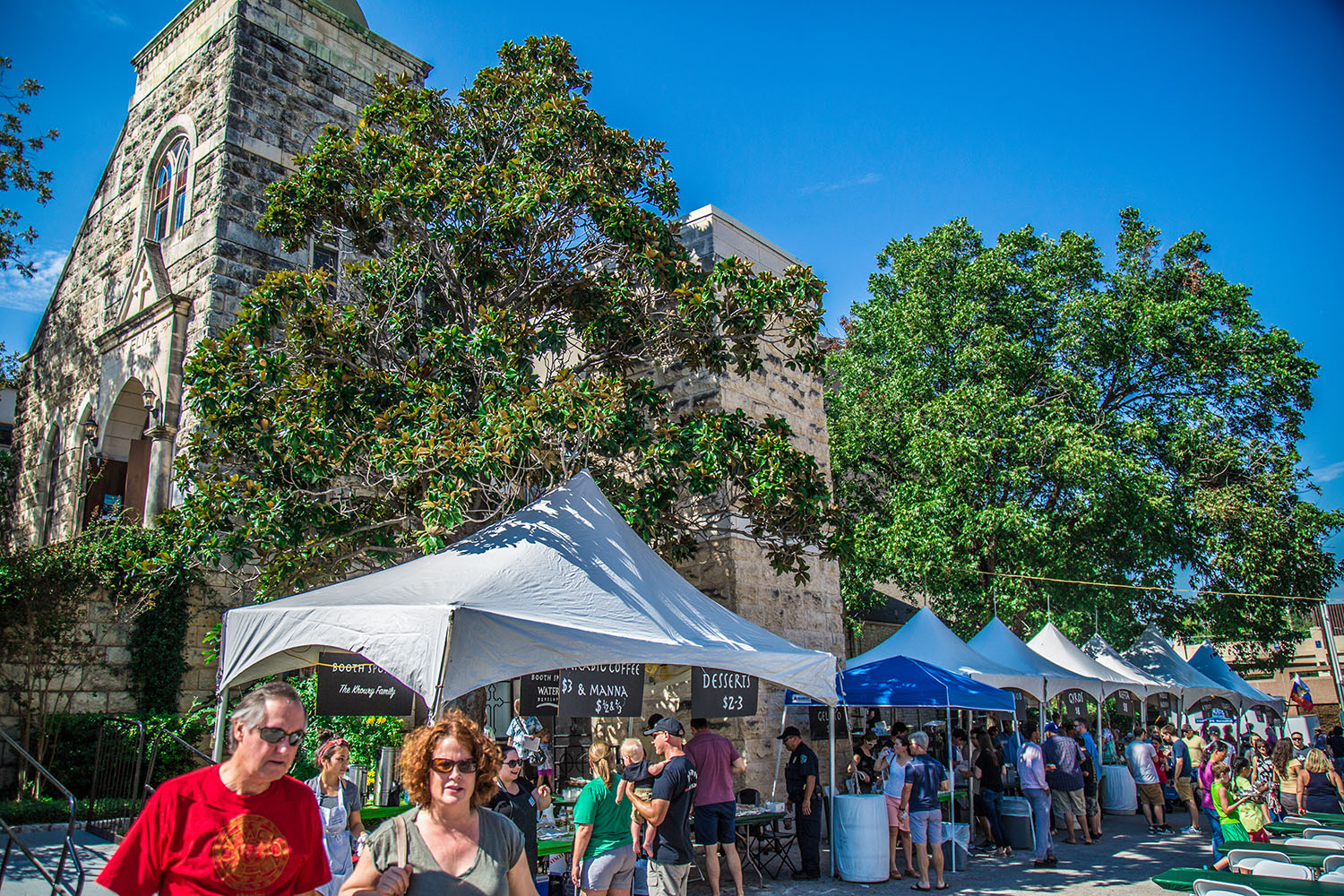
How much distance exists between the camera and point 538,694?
384 inches

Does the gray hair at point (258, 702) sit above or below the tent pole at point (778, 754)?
above

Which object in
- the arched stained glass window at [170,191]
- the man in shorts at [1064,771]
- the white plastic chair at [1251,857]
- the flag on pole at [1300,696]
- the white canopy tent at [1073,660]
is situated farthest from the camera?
the flag on pole at [1300,696]

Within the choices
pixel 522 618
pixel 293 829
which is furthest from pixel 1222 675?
pixel 293 829

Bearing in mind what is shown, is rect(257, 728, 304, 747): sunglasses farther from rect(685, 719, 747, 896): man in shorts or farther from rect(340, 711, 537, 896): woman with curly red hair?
rect(685, 719, 747, 896): man in shorts

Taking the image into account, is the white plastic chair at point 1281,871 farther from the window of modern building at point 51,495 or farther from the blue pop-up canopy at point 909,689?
the window of modern building at point 51,495

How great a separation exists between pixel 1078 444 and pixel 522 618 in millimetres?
A: 13196

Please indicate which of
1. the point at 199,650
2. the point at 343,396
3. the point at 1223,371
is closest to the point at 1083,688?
the point at 1223,371

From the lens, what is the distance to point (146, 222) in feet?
51.5

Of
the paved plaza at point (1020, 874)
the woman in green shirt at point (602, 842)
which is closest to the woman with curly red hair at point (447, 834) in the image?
the woman in green shirt at point (602, 842)

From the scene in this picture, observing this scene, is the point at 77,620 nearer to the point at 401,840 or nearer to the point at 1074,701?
the point at 401,840

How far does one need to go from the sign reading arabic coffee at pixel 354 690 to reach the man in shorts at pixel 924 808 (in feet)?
17.1

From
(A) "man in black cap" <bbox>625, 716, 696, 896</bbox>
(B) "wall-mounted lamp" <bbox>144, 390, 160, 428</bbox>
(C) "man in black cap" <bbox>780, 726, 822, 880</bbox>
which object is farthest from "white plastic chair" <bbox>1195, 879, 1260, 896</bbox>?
(B) "wall-mounted lamp" <bbox>144, 390, 160, 428</bbox>

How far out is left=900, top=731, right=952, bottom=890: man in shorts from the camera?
30.7 feet

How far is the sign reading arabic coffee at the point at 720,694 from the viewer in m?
8.76
